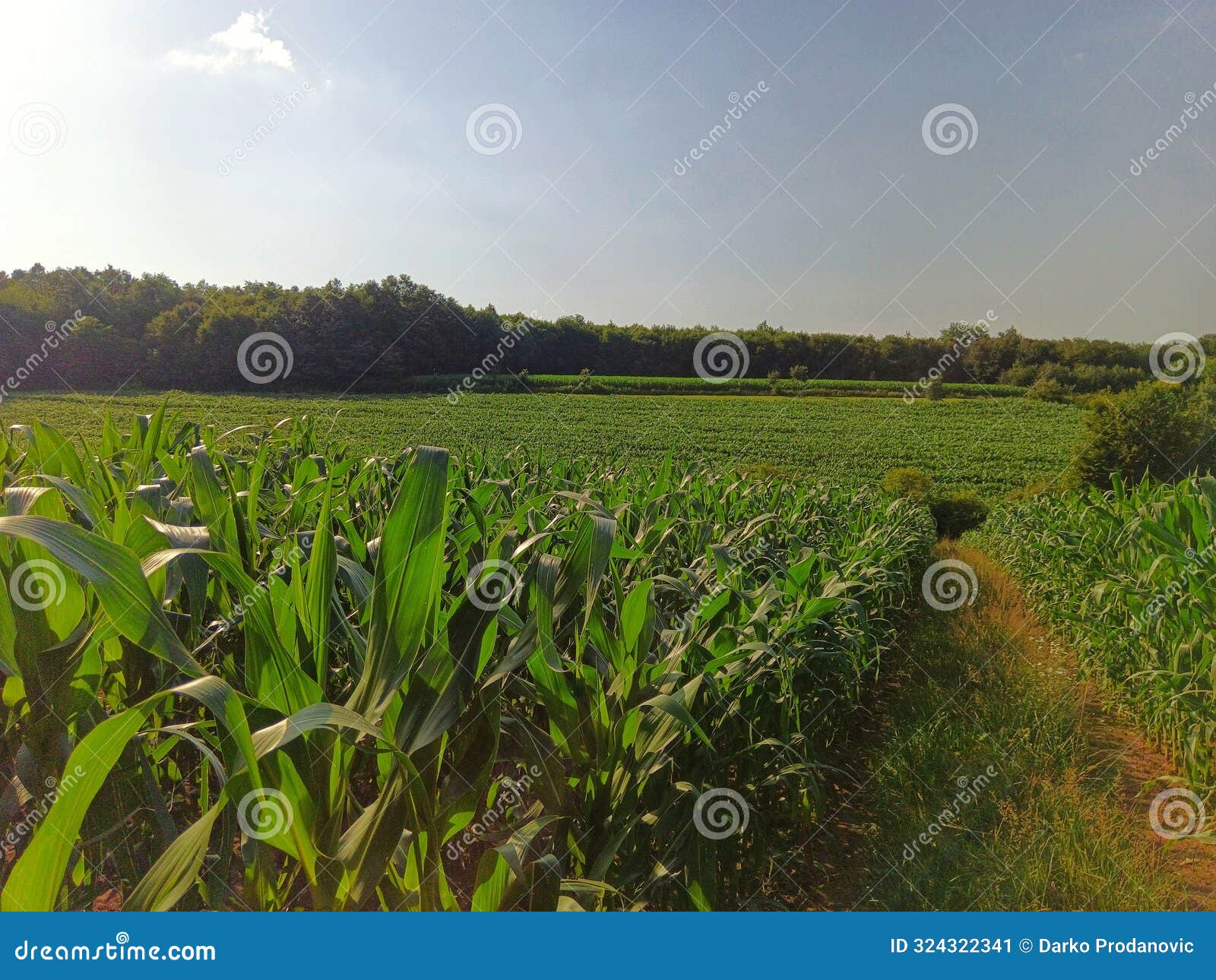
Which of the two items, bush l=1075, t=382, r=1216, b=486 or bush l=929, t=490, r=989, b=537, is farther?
bush l=929, t=490, r=989, b=537

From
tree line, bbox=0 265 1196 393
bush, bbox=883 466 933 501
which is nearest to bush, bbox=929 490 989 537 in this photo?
bush, bbox=883 466 933 501

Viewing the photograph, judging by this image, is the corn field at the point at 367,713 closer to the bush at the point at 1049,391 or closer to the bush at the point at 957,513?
the bush at the point at 957,513

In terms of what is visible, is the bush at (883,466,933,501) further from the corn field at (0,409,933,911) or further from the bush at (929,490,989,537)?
the corn field at (0,409,933,911)

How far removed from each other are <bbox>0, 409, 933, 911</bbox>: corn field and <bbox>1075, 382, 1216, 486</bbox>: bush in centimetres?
2117

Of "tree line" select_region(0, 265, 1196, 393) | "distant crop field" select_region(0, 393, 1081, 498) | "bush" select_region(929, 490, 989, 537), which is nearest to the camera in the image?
"bush" select_region(929, 490, 989, 537)

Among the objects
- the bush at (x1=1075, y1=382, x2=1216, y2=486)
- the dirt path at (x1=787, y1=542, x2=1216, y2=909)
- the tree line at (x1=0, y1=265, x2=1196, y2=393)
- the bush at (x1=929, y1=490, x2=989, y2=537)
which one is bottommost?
the dirt path at (x1=787, y1=542, x2=1216, y2=909)

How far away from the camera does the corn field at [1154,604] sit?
2.95 m

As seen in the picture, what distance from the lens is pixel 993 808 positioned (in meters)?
2.66

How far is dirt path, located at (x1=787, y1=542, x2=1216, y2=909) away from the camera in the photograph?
2.12 m

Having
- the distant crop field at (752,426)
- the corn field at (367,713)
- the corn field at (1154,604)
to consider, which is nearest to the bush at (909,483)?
the distant crop field at (752,426)

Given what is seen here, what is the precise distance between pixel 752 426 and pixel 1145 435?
12515 mm

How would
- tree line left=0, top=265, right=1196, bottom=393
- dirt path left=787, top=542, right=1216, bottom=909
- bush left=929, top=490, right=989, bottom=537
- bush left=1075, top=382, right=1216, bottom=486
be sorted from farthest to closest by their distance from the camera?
1. tree line left=0, top=265, right=1196, bottom=393
2. bush left=929, top=490, right=989, bottom=537
3. bush left=1075, top=382, right=1216, bottom=486
4. dirt path left=787, top=542, right=1216, bottom=909

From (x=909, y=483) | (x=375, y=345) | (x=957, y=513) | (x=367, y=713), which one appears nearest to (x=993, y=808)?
(x=367, y=713)

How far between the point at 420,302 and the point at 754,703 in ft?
120
